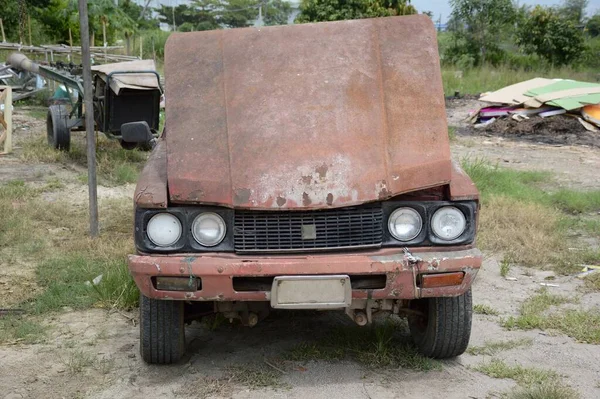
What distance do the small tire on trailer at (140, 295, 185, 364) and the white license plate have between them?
0.66m

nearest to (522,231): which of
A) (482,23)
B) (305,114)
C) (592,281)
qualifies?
(592,281)

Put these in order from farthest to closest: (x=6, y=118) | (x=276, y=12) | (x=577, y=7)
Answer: (x=276, y=12) → (x=577, y=7) → (x=6, y=118)

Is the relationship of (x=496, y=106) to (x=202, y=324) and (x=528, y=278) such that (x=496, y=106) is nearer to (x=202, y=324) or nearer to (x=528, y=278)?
(x=528, y=278)

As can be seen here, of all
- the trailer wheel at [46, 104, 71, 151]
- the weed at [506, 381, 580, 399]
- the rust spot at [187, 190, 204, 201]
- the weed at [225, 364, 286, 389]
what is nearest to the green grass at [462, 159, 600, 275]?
the weed at [506, 381, 580, 399]

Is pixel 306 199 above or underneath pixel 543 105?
underneath

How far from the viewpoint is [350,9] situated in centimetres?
2380

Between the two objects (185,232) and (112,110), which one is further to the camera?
(112,110)

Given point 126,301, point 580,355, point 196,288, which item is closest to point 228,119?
point 196,288

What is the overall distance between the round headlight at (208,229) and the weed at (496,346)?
67.7 inches

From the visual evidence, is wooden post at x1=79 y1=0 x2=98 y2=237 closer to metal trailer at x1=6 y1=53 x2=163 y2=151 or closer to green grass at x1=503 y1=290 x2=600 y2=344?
metal trailer at x1=6 y1=53 x2=163 y2=151

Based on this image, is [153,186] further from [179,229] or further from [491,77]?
[491,77]

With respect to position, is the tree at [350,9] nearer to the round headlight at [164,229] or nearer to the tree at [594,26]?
the tree at [594,26]

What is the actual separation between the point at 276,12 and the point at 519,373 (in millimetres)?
51023

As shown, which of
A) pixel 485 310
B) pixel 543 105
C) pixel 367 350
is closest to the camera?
pixel 367 350
